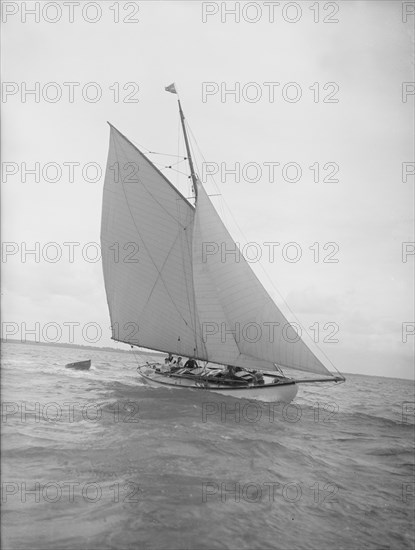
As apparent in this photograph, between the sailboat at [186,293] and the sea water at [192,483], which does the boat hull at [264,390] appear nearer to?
the sailboat at [186,293]

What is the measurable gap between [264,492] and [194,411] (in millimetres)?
9204

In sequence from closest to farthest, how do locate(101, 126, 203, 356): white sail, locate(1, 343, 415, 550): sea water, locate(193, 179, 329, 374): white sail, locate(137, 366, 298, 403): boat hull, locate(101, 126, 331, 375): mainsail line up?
locate(1, 343, 415, 550): sea water, locate(193, 179, 329, 374): white sail, locate(101, 126, 331, 375): mainsail, locate(137, 366, 298, 403): boat hull, locate(101, 126, 203, 356): white sail

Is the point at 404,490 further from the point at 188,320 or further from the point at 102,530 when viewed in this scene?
the point at 188,320

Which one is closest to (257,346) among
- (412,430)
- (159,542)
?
(412,430)

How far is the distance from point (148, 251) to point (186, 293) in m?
3.82

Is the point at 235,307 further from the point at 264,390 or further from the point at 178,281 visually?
the point at 178,281

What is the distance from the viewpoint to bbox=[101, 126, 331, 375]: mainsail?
19.5m

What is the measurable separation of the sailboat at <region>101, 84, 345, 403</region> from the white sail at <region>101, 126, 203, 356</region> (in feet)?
0.22

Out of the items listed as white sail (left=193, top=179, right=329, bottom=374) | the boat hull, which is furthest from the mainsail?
the boat hull

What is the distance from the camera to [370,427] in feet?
64.5

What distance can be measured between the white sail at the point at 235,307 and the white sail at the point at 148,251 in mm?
A: 3596

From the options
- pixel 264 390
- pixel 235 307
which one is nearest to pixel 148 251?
pixel 235 307

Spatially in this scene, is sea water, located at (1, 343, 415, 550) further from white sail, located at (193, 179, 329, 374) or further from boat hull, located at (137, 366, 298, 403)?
boat hull, located at (137, 366, 298, 403)

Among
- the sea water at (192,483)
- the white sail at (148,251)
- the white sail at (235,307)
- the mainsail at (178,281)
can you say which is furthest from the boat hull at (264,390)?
the sea water at (192,483)
